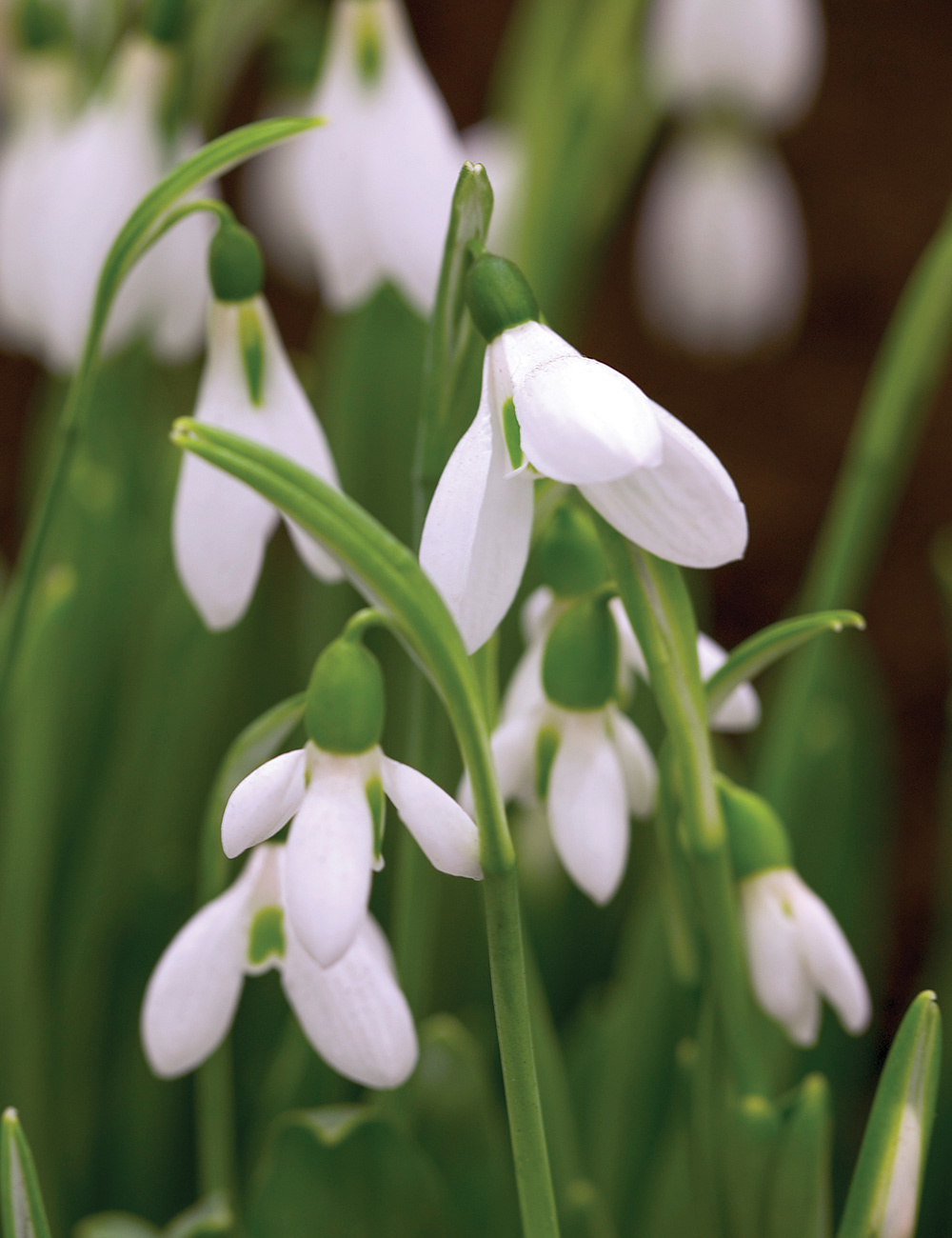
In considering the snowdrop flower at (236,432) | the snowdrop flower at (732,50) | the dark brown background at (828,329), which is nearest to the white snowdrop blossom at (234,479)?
the snowdrop flower at (236,432)

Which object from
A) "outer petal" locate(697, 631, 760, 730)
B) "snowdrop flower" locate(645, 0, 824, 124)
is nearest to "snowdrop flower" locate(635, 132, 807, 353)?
"snowdrop flower" locate(645, 0, 824, 124)

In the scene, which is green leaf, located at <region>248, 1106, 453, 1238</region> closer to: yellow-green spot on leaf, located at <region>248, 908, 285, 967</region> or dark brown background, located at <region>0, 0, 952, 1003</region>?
yellow-green spot on leaf, located at <region>248, 908, 285, 967</region>

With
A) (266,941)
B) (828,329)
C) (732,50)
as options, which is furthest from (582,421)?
(828,329)

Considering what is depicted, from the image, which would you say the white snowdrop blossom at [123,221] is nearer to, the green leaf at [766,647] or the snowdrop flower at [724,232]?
the green leaf at [766,647]

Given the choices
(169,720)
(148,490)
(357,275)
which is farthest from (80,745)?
(357,275)

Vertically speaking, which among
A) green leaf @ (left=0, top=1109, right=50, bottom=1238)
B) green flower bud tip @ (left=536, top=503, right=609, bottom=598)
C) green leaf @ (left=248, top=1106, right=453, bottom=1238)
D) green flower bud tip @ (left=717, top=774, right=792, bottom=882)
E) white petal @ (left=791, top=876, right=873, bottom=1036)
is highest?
green flower bud tip @ (left=536, top=503, right=609, bottom=598)

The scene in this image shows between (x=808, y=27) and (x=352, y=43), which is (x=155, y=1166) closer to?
(x=352, y=43)
